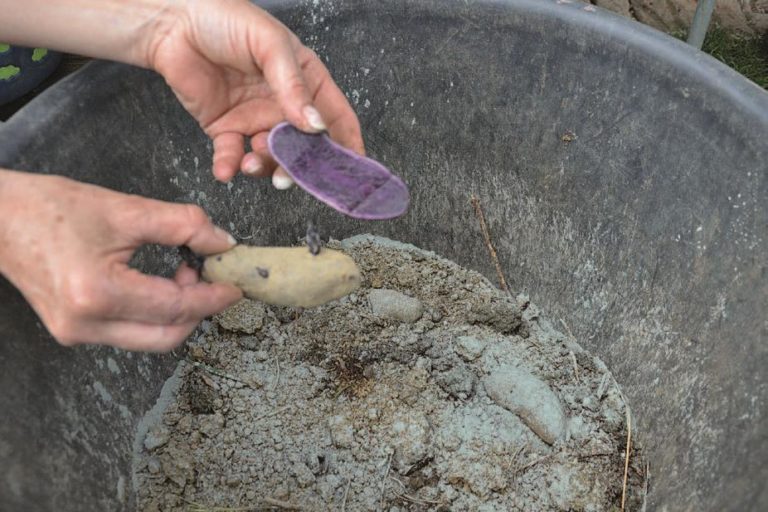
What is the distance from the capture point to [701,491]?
2.97ft

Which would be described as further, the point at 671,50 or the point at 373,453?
the point at 373,453

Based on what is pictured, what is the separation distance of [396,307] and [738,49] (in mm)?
1449

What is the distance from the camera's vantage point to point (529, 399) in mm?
1181

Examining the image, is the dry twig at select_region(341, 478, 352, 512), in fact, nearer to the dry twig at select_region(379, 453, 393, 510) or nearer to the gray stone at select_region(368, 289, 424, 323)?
the dry twig at select_region(379, 453, 393, 510)

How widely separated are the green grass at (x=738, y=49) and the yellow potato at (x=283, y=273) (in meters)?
1.66

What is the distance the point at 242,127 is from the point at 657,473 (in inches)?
31.4

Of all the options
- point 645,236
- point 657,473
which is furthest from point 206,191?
point 657,473

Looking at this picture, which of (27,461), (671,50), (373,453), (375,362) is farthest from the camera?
(375,362)

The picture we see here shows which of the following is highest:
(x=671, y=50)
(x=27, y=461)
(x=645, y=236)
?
(x=671, y=50)

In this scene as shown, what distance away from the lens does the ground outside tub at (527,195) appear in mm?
865

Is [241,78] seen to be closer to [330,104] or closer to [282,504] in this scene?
[330,104]

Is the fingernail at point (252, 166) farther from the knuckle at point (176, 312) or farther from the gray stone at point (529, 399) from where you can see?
the gray stone at point (529, 399)

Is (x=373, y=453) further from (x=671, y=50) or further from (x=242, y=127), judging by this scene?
(x=671, y=50)

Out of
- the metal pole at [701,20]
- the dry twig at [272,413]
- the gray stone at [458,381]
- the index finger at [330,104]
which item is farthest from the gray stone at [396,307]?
the metal pole at [701,20]
